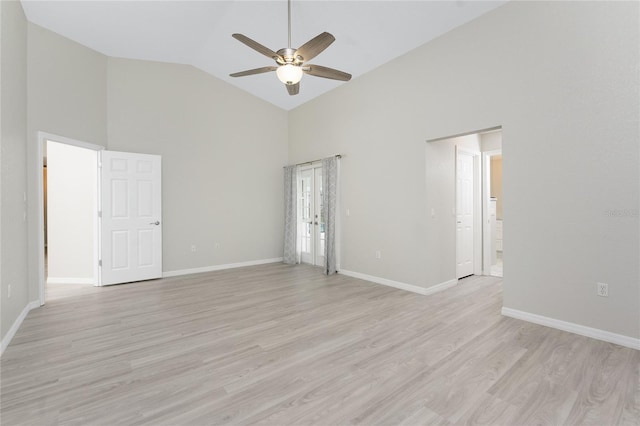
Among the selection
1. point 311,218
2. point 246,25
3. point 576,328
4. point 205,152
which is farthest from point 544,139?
point 205,152

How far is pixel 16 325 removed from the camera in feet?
9.82

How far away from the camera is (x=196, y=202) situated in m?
5.62

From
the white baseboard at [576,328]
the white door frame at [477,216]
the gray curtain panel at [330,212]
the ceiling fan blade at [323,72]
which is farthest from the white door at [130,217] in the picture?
the white door frame at [477,216]

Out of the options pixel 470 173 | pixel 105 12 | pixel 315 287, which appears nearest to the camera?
pixel 105 12

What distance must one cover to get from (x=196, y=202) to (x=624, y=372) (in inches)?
233

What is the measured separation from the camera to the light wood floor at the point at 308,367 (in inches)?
69.2

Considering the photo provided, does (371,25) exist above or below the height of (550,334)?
above

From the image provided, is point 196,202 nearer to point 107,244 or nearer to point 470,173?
point 107,244

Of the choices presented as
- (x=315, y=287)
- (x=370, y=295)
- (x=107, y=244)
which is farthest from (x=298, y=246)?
(x=107, y=244)

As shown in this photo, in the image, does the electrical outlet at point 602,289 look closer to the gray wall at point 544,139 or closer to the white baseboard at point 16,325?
the gray wall at point 544,139

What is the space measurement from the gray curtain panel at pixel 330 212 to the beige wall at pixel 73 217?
3814 millimetres

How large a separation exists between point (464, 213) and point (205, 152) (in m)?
4.86

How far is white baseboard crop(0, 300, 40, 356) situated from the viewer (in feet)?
8.48

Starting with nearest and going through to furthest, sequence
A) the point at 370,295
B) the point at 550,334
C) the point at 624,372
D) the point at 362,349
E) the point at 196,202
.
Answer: the point at 624,372, the point at 362,349, the point at 550,334, the point at 370,295, the point at 196,202
